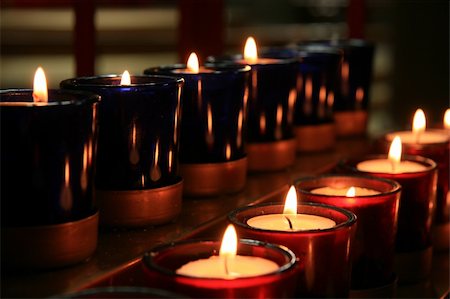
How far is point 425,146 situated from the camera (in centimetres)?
122

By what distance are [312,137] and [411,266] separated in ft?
0.97

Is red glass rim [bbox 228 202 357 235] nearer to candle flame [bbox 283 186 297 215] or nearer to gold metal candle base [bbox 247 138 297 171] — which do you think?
candle flame [bbox 283 186 297 215]

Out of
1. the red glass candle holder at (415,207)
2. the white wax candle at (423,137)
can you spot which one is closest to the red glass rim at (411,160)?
the red glass candle holder at (415,207)

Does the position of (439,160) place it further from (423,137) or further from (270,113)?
(270,113)

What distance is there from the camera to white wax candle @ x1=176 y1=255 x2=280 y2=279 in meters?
0.71

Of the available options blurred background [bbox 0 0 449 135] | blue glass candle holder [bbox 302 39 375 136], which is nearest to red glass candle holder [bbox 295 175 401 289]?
blue glass candle holder [bbox 302 39 375 136]

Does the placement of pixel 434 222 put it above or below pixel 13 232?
below

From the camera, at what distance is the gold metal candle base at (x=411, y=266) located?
108 centimetres

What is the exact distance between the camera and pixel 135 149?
86 cm

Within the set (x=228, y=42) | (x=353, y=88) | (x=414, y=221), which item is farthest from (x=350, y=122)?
(x=228, y=42)

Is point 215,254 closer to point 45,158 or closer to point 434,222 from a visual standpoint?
point 45,158

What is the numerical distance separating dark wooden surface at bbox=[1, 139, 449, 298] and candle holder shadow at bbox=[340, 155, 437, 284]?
3cm

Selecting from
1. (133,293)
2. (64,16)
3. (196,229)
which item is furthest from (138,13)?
(133,293)

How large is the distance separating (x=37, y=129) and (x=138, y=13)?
3231 mm
